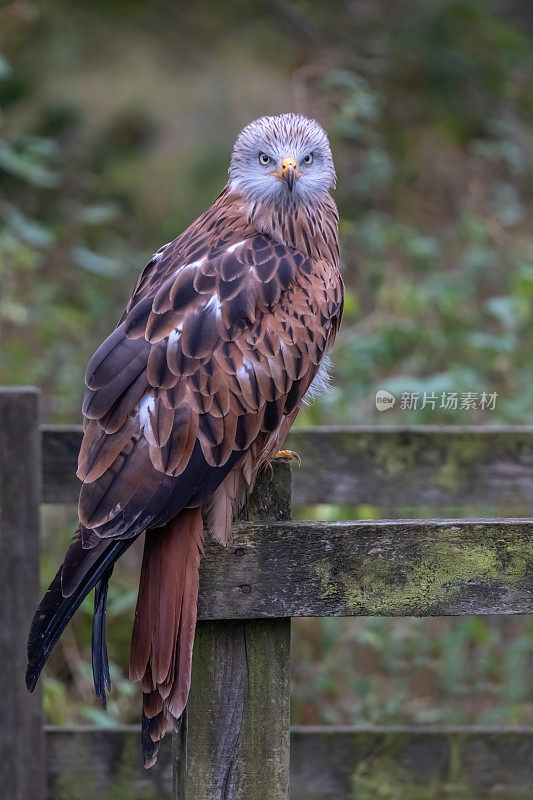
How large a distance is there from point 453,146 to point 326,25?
155 centimetres

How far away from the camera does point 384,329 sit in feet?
17.6

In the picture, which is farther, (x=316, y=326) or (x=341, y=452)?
(x=341, y=452)

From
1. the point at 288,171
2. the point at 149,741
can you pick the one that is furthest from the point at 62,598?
the point at 288,171

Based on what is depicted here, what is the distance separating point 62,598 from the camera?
2.00 m

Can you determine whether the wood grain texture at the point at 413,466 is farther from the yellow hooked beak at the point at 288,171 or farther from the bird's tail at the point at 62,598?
the bird's tail at the point at 62,598

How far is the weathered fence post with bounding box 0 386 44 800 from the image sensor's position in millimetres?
3008

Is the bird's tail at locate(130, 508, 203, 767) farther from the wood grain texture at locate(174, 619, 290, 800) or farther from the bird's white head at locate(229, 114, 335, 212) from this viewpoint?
the bird's white head at locate(229, 114, 335, 212)

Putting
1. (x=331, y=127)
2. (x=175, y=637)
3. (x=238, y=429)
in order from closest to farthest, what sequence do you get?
1. (x=175, y=637)
2. (x=238, y=429)
3. (x=331, y=127)

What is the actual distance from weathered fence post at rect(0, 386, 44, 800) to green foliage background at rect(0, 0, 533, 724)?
849mm

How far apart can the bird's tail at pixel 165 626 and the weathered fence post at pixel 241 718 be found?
0.13ft

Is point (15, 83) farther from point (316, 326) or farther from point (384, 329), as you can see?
point (316, 326)

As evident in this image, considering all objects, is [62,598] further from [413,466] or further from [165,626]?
[413,466]

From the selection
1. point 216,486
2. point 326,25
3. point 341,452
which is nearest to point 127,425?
point 216,486

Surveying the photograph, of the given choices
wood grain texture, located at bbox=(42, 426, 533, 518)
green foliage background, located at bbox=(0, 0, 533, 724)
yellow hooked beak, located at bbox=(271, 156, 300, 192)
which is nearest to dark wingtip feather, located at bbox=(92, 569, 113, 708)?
yellow hooked beak, located at bbox=(271, 156, 300, 192)
